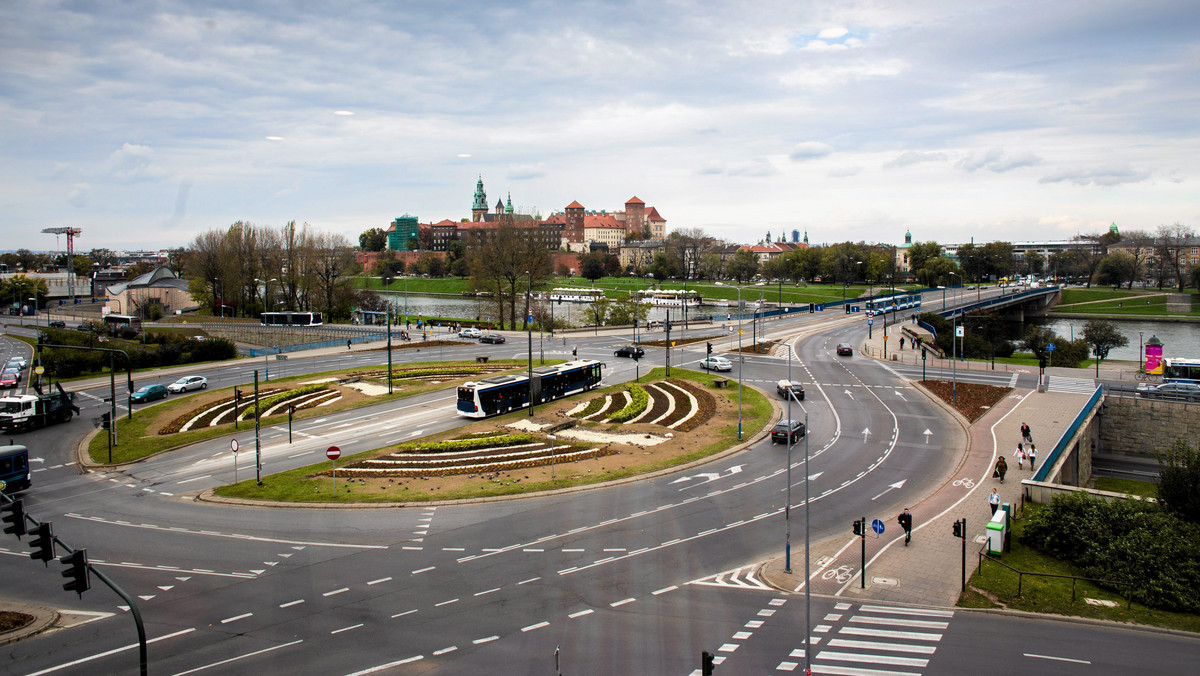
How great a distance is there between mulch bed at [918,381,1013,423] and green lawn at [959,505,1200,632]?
19298 millimetres

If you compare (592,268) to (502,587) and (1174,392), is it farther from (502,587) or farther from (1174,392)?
(502,587)

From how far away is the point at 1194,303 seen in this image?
414 feet

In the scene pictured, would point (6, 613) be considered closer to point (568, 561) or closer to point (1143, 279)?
point (568, 561)

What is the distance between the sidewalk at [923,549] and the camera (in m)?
19.9

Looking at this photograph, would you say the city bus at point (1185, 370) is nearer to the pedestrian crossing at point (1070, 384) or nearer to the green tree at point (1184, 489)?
the pedestrian crossing at point (1070, 384)

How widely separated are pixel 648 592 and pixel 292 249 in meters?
96.8

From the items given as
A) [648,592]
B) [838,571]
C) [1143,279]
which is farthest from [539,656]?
[1143,279]

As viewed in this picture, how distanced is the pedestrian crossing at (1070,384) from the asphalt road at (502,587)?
20.9m

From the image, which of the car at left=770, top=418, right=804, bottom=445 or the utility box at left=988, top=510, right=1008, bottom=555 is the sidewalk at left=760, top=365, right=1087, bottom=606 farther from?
the car at left=770, top=418, right=804, bottom=445

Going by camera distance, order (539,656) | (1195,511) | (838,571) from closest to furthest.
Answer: (539,656) < (838,571) < (1195,511)

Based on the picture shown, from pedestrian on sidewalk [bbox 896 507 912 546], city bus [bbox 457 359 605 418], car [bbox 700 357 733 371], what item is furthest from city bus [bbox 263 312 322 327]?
pedestrian on sidewalk [bbox 896 507 912 546]

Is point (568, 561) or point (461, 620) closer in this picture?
point (461, 620)

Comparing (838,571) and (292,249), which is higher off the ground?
(292,249)

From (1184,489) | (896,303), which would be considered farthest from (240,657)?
(896,303)
